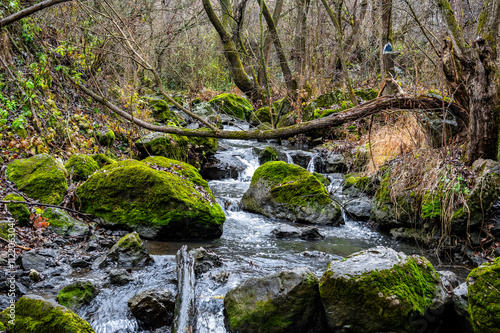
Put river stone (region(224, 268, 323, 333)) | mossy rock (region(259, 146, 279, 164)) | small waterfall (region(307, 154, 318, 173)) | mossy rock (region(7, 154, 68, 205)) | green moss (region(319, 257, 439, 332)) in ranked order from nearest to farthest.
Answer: green moss (region(319, 257, 439, 332))
river stone (region(224, 268, 323, 333))
mossy rock (region(7, 154, 68, 205))
small waterfall (region(307, 154, 318, 173))
mossy rock (region(259, 146, 279, 164))

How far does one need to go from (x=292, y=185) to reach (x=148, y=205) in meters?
3.01

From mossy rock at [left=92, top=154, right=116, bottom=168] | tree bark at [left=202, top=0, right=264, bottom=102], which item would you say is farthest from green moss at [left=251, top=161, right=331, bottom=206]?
tree bark at [left=202, top=0, right=264, bottom=102]

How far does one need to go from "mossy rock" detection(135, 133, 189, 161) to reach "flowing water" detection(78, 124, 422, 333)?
1616mm

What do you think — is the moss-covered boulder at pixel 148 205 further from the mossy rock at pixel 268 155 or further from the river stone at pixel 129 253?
the mossy rock at pixel 268 155

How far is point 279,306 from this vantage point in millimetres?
3277

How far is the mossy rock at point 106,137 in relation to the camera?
838 cm

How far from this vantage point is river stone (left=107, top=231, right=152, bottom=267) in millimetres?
4383

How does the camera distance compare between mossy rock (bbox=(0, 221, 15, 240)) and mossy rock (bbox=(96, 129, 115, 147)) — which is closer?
mossy rock (bbox=(0, 221, 15, 240))

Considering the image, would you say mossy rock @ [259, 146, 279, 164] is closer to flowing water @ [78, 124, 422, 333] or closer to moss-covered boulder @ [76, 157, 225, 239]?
flowing water @ [78, 124, 422, 333]

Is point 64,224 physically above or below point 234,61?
below

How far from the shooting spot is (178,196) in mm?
5531

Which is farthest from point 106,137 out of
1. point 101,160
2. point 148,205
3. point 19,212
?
point 19,212

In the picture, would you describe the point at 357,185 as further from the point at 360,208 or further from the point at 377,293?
the point at 377,293

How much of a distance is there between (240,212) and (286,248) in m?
1.97
